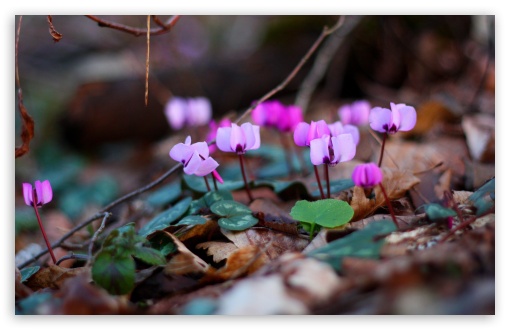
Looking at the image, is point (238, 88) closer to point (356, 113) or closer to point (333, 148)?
point (356, 113)

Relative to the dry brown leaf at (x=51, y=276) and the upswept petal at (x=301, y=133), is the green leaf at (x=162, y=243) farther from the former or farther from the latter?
the upswept petal at (x=301, y=133)

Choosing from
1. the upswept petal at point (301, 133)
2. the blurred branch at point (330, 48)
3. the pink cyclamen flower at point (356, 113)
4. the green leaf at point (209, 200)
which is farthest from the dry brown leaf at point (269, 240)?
the blurred branch at point (330, 48)

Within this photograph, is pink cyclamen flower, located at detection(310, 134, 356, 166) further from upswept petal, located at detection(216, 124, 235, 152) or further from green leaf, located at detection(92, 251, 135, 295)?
green leaf, located at detection(92, 251, 135, 295)

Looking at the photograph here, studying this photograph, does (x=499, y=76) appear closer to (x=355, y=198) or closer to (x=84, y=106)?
(x=355, y=198)

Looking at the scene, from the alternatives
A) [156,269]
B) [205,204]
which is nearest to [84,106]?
[205,204]

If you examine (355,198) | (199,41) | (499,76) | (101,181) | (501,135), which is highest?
(199,41)

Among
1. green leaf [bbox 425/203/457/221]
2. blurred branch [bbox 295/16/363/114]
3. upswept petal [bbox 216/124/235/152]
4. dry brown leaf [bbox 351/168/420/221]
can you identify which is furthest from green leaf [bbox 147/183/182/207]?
blurred branch [bbox 295/16/363/114]
